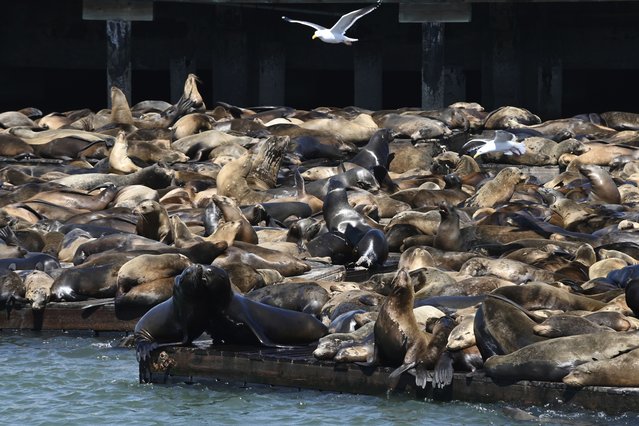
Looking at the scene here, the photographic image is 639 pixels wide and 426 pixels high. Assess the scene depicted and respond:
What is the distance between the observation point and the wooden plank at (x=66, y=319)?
1062 centimetres

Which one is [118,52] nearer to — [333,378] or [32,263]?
[32,263]

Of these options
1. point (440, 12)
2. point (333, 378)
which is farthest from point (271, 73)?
point (333, 378)

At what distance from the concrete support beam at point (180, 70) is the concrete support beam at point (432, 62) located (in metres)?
4.89

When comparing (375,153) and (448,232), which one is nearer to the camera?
(448,232)

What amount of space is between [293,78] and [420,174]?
399 inches

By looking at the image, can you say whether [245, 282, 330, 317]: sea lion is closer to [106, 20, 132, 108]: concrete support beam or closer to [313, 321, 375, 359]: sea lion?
[313, 321, 375, 359]: sea lion

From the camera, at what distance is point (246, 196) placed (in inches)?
592

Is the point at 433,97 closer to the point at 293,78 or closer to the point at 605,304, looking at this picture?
the point at 293,78

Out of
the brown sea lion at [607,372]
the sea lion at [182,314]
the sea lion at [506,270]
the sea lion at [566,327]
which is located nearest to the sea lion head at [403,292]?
the sea lion at [566,327]

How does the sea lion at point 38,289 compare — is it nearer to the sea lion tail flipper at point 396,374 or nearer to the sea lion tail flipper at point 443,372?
the sea lion tail flipper at point 396,374

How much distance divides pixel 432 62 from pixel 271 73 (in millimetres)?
3564

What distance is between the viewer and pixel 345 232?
41.9 feet

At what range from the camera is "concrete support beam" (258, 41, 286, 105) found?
24.6m

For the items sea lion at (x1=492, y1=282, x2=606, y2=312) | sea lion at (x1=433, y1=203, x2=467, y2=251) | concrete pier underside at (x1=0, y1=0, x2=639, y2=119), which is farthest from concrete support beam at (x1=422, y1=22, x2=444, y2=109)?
sea lion at (x1=492, y1=282, x2=606, y2=312)
